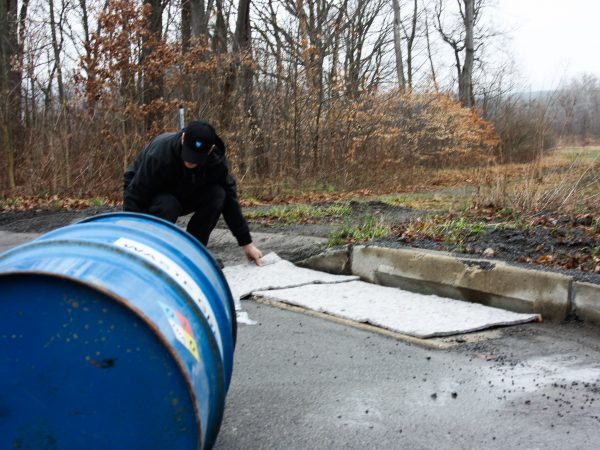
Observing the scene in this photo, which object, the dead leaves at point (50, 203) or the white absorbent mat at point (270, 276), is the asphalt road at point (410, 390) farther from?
the dead leaves at point (50, 203)

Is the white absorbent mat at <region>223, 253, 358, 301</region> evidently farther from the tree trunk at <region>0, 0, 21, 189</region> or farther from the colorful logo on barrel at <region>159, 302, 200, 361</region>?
the tree trunk at <region>0, 0, 21, 189</region>

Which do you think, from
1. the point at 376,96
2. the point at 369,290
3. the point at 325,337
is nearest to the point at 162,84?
the point at 376,96

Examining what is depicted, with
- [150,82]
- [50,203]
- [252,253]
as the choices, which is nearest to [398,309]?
[252,253]

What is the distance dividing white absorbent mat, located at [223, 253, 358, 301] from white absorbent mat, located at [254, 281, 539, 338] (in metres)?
0.14

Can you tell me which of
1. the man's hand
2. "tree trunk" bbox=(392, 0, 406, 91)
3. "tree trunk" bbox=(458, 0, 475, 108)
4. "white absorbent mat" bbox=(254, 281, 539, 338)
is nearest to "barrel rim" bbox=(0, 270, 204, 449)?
"white absorbent mat" bbox=(254, 281, 539, 338)

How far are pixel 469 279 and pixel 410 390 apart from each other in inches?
75.1

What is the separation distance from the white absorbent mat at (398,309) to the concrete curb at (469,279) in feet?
0.40

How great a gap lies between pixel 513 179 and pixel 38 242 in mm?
7981

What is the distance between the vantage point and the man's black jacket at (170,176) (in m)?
5.19

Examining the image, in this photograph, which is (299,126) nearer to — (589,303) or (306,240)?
→ (306,240)

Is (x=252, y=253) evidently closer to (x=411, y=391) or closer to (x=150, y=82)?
(x=411, y=391)

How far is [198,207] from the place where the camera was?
5.79 meters

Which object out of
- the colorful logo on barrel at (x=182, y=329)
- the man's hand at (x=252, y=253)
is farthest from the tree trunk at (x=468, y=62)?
the colorful logo on barrel at (x=182, y=329)

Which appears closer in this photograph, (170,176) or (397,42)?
(170,176)
